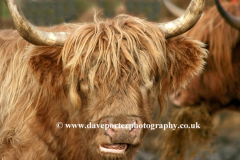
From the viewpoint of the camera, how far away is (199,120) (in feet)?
20.4

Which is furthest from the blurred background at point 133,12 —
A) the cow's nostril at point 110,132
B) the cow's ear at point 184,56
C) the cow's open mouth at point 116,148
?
the cow's nostril at point 110,132

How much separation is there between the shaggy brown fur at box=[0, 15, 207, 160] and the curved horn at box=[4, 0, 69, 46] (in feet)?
0.28

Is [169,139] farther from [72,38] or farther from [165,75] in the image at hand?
[72,38]

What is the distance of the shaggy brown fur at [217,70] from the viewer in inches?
214

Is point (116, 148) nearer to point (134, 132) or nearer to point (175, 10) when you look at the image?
point (134, 132)

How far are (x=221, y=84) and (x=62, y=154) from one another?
3.06 metres

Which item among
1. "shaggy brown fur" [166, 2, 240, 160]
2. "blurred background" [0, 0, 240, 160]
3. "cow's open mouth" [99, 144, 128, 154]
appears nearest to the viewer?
"cow's open mouth" [99, 144, 128, 154]

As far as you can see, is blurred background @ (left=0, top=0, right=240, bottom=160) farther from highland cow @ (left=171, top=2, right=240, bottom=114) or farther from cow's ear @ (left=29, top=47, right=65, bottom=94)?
cow's ear @ (left=29, top=47, right=65, bottom=94)

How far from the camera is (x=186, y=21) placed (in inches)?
126

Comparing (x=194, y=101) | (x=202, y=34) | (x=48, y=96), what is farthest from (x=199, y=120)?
(x=48, y=96)

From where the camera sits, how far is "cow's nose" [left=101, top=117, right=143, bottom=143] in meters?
2.75

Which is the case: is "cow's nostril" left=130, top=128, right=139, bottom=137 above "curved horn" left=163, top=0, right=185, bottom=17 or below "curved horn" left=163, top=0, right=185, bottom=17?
above

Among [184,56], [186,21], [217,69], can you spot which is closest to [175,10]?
[217,69]

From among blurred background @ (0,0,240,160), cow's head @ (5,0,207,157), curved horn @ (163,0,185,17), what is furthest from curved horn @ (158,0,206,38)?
blurred background @ (0,0,240,160)
